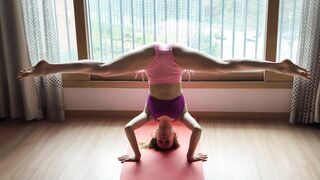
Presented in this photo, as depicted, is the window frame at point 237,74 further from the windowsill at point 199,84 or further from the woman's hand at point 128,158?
the woman's hand at point 128,158

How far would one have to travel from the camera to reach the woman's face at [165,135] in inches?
104

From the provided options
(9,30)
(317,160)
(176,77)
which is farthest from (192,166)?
(9,30)

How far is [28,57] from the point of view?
3268 mm

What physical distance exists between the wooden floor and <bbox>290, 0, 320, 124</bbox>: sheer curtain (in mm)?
119

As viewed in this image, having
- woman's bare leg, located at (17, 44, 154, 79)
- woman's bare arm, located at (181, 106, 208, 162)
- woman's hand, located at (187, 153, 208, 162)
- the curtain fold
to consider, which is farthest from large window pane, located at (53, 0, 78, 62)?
woman's hand, located at (187, 153, 208, 162)

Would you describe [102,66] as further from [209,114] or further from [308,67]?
[308,67]

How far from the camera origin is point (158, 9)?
3240 millimetres

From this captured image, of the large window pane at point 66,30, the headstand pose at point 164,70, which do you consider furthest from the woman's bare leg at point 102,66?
the large window pane at point 66,30

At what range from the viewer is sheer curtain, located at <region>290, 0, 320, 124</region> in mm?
2920

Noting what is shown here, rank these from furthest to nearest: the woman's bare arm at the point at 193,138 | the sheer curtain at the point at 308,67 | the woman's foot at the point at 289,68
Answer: the sheer curtain at the point at 308,67 → the woman's bare arm at the point at 193,138 → the woman's foot at the point at 289,68

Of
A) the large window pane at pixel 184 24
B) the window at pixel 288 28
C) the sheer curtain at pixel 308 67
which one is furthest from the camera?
the large window pane at pixel 184 24

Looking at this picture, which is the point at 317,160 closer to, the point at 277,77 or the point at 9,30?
the point at 277,77

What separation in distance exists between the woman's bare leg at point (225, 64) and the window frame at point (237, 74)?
0.87m

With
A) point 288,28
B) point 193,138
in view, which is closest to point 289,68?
point 193,138
